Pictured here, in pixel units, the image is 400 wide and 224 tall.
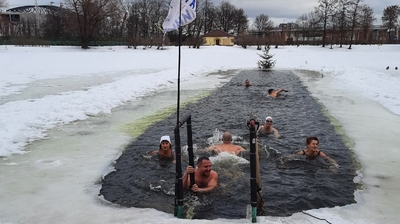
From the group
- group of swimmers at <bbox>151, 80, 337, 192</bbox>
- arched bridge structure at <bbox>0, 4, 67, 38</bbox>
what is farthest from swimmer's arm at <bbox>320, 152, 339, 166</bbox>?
Result: arched bridge structure at <bbox>0, 4, 67, 38</bbox>

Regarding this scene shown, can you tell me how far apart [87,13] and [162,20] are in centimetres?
2487

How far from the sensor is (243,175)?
6379 mm

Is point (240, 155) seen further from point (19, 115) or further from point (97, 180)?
point (19, 115)

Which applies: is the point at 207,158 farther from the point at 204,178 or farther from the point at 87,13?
the point at 87,13

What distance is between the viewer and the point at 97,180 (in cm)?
584

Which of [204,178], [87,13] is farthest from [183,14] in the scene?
[87,13]

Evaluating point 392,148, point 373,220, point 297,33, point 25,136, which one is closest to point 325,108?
point 392,148

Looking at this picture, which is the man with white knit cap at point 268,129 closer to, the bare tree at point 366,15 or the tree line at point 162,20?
the tree line at point 162,20

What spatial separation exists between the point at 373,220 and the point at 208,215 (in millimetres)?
2068

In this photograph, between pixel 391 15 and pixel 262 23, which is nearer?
pixel 391 15

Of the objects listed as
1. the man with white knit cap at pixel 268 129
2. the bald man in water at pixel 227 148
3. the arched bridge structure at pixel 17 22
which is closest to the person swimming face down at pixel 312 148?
the bald man in water at pixel 227 148

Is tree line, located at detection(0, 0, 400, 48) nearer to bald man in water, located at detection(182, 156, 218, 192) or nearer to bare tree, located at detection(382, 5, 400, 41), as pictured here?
bare tree, located at detection(382, 5, 400, 41)

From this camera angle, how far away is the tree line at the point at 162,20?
54.8 m

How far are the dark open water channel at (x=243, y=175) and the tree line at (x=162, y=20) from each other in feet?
117
